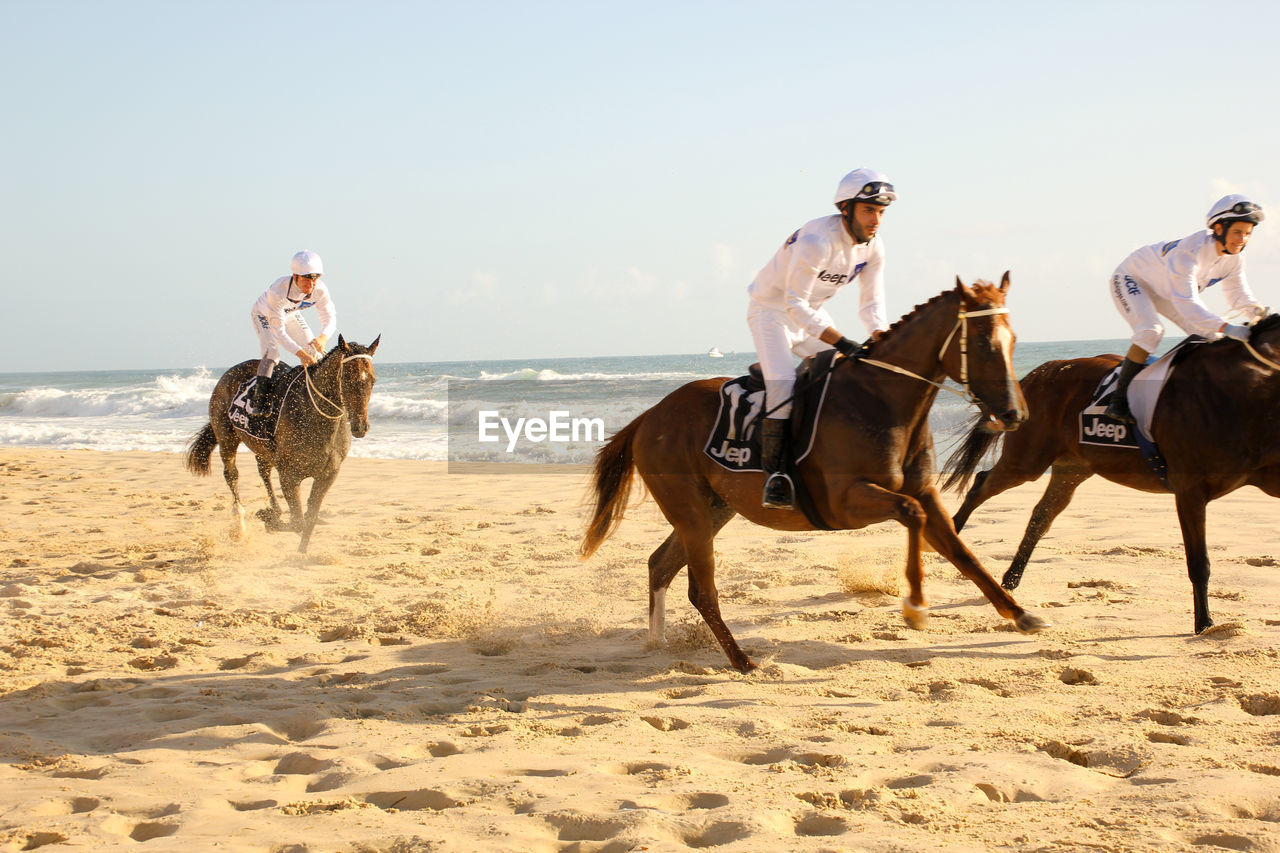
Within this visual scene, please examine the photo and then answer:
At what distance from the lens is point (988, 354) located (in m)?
4.98

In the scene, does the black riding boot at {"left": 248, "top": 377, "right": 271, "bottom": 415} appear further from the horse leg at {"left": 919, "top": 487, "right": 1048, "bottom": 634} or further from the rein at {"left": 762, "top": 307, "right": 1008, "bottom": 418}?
the horse leg at {"left": 919, "top": 487, "right": 1048, "bottom": 634}

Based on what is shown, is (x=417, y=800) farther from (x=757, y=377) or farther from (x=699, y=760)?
(x=757, y=377)

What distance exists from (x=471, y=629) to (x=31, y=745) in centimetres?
284

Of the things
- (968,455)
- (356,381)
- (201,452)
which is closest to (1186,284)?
(968,455)

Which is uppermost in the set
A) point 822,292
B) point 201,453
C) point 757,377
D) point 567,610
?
point 822,292

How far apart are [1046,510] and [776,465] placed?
301 cm

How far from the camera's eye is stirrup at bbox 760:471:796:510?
559 cm

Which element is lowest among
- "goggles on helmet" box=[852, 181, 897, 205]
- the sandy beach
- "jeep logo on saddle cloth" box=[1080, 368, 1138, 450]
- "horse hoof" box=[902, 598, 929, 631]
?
the sandy beach

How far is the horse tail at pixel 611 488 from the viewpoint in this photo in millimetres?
6734

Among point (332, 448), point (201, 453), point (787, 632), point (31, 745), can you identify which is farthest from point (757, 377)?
point (201, 453)

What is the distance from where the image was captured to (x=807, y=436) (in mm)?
5637

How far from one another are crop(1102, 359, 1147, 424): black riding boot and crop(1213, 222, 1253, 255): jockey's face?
3.05 ft

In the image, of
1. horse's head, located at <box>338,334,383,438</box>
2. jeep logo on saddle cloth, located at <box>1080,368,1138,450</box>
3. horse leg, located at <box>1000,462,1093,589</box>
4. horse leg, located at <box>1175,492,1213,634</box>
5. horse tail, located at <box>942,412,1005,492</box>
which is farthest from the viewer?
horse's head, located at <box>338,334,383,438</box>

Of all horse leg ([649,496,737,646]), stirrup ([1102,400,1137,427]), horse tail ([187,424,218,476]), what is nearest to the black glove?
horse leg ([649,496,737,646])
